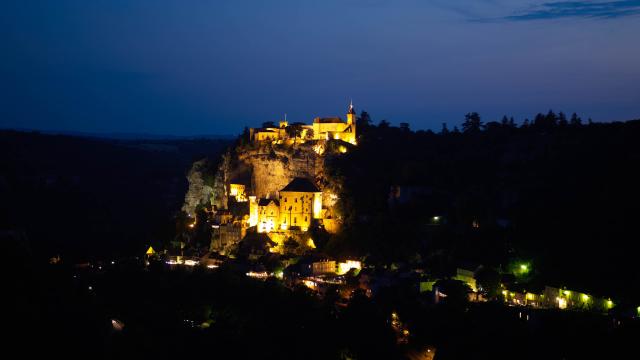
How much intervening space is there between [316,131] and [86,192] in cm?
6592

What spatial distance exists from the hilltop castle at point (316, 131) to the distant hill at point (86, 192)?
51.7 ft

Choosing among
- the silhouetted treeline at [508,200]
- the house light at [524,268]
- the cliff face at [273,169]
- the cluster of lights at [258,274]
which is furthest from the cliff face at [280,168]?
the house light at [524,268]

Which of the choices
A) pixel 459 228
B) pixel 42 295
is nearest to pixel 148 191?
pixel 459 228

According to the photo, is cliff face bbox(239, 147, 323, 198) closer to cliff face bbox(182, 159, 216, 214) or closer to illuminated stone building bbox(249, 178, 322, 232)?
illuminated stone building bbox(249, 178, 322, 232)

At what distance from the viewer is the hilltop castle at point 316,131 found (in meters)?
68.3

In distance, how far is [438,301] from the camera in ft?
141

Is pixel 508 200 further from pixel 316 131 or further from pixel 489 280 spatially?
pixel 316 131

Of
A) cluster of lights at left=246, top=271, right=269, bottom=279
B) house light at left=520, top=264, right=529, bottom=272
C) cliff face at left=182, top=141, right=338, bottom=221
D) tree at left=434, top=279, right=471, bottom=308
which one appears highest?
cliff face at left=182, top=141, right=338, bottom=221

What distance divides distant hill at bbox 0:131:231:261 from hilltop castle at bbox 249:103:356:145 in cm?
1577

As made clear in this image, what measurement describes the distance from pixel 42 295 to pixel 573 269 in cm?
3423

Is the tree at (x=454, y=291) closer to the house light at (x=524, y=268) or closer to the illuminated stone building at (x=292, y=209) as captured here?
the house light at (x=524, y=268)

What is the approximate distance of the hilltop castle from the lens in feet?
224

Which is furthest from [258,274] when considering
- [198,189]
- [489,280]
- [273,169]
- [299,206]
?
[198,189]

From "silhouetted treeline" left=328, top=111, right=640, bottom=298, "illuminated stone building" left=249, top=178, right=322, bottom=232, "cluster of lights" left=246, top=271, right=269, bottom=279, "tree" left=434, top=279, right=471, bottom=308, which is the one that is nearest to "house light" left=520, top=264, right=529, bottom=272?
"silhouetted treeline" left=328, top=111, right=640, bottom=298
